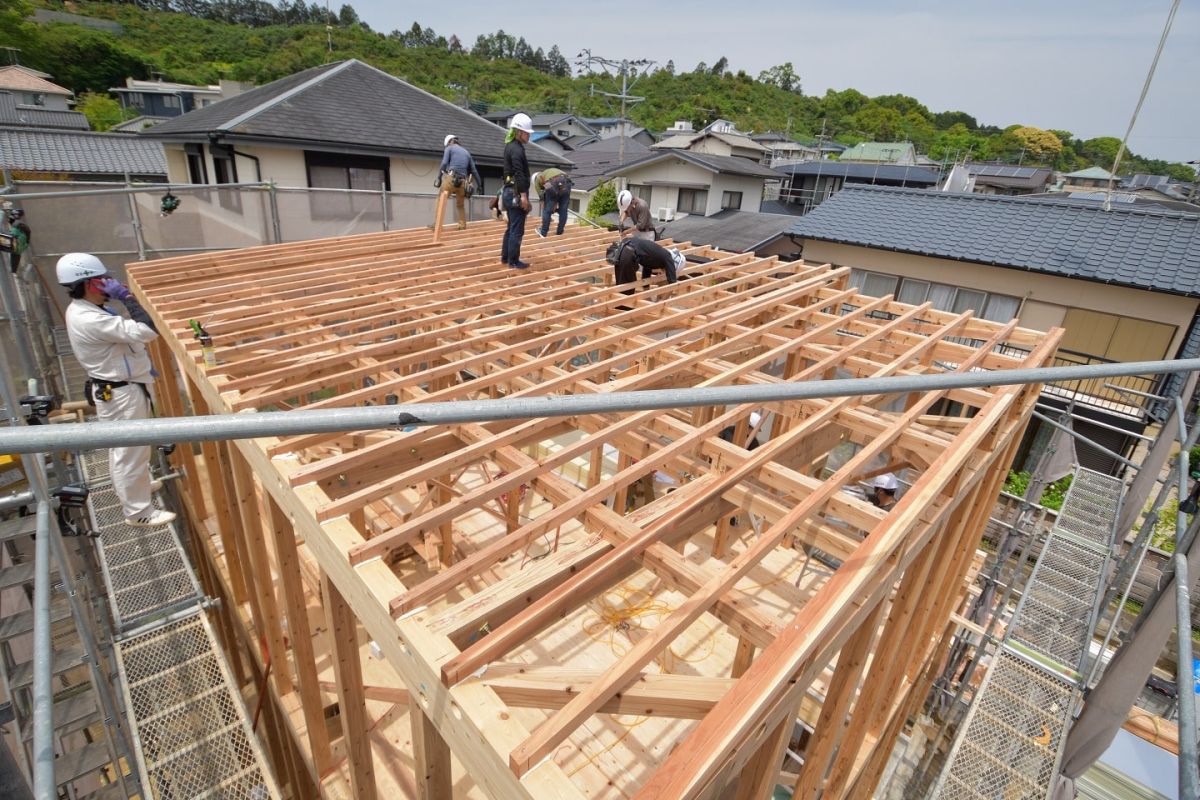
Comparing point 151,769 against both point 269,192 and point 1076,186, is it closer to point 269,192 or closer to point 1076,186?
point 269,192

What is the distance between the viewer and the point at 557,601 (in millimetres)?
2205

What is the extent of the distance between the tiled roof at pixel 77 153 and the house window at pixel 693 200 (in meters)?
21.7

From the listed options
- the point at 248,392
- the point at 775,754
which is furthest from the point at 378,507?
the point at 775,754

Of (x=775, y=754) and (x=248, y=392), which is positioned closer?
(x=775, y=754)

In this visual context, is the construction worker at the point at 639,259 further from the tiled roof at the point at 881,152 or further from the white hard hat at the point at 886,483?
the tiled roof at the point at 881,152

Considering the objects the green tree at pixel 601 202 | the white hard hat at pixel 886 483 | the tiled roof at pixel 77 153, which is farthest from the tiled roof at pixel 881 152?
the white hard hat at pixel 886 483

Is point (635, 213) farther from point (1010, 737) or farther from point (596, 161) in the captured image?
point (596, 161)

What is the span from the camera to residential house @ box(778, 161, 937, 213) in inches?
1286

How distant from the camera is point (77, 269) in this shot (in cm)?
430

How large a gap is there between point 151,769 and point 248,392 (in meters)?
2.60

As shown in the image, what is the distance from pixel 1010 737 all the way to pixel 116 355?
9041 millimetres

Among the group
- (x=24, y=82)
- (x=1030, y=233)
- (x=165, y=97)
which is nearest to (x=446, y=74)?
(x=165, y=97)

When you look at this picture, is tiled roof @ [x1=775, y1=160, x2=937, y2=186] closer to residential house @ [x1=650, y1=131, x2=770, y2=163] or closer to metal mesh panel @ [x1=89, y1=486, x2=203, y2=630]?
residential house @ [x1=650, y1=131, x2=770, y2=163]

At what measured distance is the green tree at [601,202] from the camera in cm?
2855
